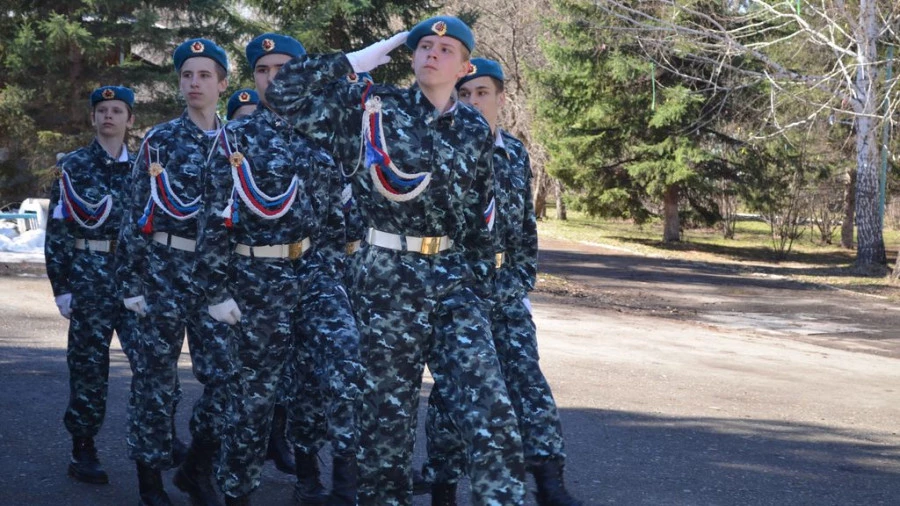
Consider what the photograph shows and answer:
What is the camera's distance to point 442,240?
455cm

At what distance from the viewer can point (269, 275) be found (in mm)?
5254

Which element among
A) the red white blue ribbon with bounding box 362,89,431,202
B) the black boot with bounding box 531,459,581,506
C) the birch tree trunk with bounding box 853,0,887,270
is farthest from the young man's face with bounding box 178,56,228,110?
the birch tree trunk with bounding box 853,0,887,270

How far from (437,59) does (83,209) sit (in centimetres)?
278

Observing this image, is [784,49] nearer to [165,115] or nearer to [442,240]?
[165,115]

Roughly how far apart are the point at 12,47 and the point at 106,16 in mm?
1688

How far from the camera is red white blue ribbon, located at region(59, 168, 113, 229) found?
20.8 feet

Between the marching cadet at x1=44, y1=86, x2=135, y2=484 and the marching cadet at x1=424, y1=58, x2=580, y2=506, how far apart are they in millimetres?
2037

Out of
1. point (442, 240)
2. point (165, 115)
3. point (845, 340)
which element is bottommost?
point (845, 340)

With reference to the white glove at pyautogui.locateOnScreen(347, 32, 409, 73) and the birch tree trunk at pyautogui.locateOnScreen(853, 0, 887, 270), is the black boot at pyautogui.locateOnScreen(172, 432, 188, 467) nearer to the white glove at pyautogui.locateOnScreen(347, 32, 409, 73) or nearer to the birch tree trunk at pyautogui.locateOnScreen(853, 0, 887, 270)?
the white glove at pyautogui.locateOnScreen(347, 32, 409, 73)

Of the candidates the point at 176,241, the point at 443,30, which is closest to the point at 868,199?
the point at 176,241

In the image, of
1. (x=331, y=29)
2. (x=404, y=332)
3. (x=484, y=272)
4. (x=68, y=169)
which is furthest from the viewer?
(x=331, y=29)

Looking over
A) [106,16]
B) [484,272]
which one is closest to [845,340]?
[484,272]

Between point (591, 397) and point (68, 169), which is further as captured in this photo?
point (591, 397)

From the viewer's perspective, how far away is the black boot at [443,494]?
17.3 feet
